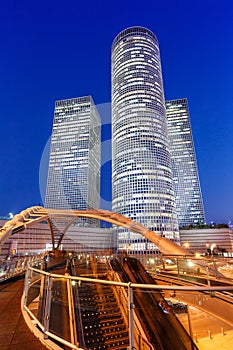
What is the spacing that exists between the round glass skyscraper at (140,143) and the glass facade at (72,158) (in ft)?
95.7

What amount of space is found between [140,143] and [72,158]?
46809 millimetres

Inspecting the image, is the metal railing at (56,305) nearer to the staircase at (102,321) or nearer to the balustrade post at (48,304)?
the balustrade post at (48,304)

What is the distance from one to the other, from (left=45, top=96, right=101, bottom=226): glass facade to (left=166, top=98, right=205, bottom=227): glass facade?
49.6 m

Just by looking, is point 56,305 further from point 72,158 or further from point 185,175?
point 185,175

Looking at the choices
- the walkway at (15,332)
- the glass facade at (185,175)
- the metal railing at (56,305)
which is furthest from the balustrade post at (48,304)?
the glass facade at (185,175)

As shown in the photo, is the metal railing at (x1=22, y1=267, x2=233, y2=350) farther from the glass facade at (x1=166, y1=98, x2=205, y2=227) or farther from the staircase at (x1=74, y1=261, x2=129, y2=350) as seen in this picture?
the glass facade at (x1=166, y1=98, x2=205, y2=227)

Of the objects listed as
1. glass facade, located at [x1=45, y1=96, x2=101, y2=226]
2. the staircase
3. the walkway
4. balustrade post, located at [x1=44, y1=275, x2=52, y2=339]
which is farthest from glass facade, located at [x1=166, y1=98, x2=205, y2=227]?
balustrade post, located at [x1=44, y1=275, x2=52, y2=339]

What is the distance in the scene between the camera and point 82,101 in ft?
446

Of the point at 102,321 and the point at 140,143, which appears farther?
the point at 140,143

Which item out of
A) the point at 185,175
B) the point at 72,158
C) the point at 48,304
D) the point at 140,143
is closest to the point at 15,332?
the point at 48,304

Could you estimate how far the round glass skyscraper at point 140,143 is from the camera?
7944 centimetres

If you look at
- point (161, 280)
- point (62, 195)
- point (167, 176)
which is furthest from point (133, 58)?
point (161, 280)

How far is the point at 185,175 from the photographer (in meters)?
117

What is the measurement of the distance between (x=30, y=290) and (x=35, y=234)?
6216cm
